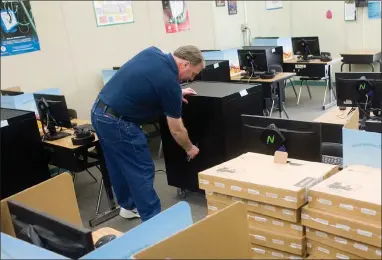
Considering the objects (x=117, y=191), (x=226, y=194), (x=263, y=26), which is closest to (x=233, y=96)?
(x=117, y=191)

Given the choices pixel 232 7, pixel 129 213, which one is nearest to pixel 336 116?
pixel 129 213

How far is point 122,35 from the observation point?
5516mm

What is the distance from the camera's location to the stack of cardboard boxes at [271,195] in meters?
1.61

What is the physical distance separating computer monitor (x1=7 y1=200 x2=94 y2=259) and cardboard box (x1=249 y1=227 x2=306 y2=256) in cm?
75

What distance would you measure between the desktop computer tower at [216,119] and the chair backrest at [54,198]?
4.56ft

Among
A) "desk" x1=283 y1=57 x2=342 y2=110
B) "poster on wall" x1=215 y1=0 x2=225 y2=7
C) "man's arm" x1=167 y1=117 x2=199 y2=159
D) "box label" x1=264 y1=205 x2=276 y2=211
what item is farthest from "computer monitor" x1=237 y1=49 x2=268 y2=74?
"box label" x1=264 y1=205 x2=276 y2=211

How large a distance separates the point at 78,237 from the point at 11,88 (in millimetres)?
3584

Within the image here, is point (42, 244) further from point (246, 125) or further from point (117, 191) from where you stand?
point (117, 191)

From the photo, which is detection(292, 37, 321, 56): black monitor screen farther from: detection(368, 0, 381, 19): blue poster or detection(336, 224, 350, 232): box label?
detection(336, 224, 350, 232): box label

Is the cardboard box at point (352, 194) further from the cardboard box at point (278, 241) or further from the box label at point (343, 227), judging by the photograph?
the cardboard box at point (278, 241)

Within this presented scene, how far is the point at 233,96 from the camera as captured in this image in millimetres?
3061

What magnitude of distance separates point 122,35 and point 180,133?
3.08 metres

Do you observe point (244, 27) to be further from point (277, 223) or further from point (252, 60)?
point (277, 223)

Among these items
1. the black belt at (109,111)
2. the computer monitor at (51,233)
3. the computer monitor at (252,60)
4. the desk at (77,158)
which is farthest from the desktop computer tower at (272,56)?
the computer monitor at (51,233)
